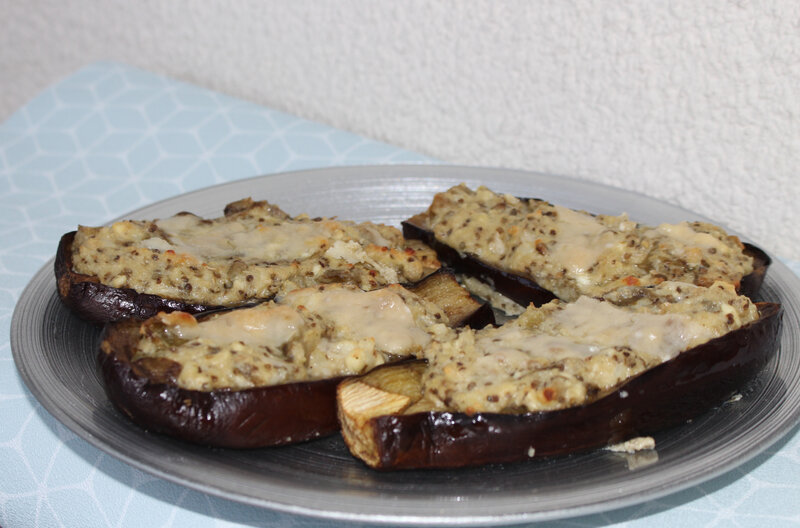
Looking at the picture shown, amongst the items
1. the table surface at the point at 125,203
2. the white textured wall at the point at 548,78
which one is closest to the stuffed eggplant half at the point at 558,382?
the table surface at the point at 125,203

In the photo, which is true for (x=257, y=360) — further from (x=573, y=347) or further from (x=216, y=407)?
(x=573, y=347)

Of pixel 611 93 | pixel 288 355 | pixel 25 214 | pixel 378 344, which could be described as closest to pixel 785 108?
pixel 611 93

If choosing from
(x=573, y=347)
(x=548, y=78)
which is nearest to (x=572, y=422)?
(x=573, y=347)

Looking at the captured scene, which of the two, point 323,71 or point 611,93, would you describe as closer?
point 611,93

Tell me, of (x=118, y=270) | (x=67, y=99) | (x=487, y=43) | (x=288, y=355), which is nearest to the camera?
(x=288, y=355)

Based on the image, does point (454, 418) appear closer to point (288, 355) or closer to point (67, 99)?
point (288, 355)

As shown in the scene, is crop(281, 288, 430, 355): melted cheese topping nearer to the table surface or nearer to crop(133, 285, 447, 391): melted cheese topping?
crop(133, 285, 447, 391): melted cheese topping
